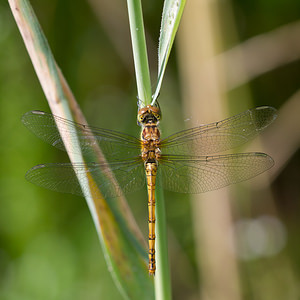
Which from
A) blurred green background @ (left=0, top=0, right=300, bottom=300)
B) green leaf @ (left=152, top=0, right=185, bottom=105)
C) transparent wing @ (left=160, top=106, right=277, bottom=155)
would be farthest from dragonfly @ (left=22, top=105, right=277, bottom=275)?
blurred green background @ (left=0, top=0, right=300, bottom=300)

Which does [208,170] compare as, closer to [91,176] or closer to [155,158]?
[155,158]

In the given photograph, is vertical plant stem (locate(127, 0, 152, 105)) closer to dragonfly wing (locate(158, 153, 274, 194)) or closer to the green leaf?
the green leaf

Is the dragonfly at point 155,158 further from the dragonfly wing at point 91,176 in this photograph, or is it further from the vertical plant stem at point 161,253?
the vertical plant stem at point 161,253

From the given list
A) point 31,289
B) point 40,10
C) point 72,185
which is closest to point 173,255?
point 31,289

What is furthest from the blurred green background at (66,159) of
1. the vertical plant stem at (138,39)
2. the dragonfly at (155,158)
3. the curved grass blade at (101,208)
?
the vertical plant stem at (138,39)

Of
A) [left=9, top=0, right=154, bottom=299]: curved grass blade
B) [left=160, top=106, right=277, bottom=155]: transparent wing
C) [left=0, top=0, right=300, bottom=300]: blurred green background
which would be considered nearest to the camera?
[left=9, top=0, right=154, bottom=299]: curved grass blade
